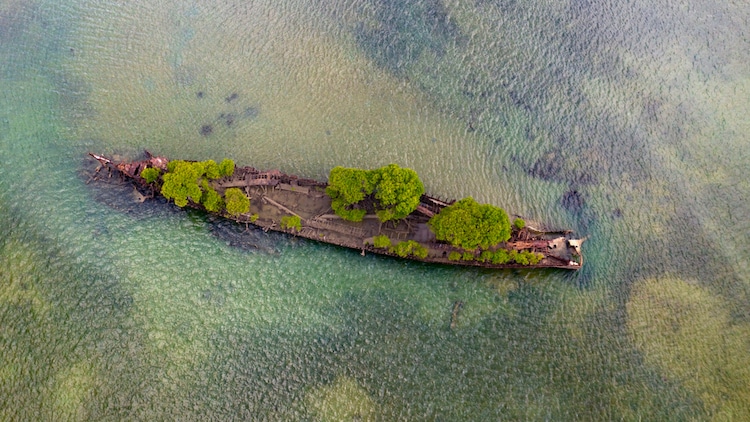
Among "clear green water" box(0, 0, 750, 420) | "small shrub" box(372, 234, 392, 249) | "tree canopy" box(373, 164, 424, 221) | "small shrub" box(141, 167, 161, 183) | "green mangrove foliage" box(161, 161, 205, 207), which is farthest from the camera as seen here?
"small shrub" box(141, 167, 161, 183)

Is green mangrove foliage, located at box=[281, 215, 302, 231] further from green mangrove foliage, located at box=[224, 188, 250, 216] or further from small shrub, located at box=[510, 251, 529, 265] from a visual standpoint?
small shrub, located at box=[510, 251, 529, 265]

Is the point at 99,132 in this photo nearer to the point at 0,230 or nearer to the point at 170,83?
the point at 170,83

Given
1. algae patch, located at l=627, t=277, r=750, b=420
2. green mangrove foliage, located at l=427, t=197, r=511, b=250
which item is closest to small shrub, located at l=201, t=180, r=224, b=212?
green mangrove foliage, located at l=427, t=197, r=511, b=250

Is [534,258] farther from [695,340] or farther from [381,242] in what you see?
[695,340]

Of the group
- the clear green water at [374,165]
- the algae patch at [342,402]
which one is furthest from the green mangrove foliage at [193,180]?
the algae patch at [342,402]

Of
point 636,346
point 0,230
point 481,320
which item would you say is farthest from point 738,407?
point 0,230
